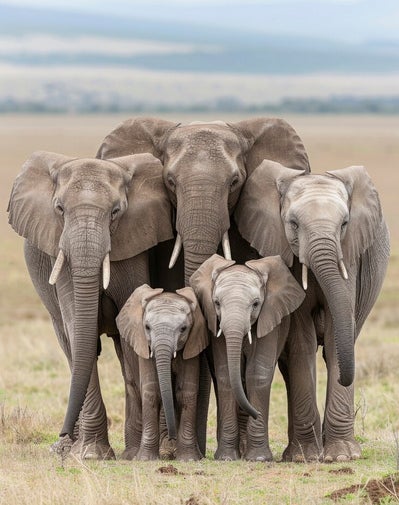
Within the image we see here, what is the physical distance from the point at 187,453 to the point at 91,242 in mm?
1687

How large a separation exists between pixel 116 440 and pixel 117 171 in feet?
9.36

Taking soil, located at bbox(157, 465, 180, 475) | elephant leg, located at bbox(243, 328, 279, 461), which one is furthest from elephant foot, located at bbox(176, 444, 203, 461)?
soil, located at bbox(157, 465, 180, 475)

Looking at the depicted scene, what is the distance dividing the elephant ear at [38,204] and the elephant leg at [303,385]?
6.36ft

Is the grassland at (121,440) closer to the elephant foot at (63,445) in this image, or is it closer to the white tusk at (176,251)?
the elephant foot at (63,445)

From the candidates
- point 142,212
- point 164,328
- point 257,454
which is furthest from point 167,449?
point 142,212

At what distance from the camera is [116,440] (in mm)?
12070

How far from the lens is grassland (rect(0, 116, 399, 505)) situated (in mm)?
8117

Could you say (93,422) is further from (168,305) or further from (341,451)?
(341,451)

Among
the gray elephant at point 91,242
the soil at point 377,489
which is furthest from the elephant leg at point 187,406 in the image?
the soil at point 377,489

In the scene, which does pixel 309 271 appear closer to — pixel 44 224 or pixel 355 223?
pixel 355 223

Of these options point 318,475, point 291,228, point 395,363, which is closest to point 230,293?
point 291,228

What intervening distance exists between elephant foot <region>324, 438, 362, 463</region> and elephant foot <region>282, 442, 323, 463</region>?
12cm

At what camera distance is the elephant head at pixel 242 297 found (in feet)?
30.8

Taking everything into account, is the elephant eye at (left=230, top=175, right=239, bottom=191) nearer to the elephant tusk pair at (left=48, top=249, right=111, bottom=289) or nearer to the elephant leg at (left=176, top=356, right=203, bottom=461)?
the elephant tusk pair at (left=48, top=249, right=111, bottom=289)
